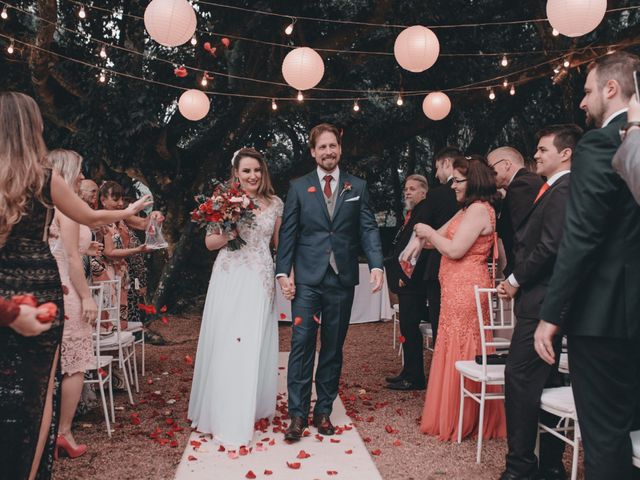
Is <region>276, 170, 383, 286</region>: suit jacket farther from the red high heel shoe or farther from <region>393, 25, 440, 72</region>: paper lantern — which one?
<region>393, 25, 440, 72</region>: paper lantern

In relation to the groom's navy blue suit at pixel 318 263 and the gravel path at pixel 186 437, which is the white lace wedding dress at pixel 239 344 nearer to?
the groom's navy blue suit at pixel 318 263

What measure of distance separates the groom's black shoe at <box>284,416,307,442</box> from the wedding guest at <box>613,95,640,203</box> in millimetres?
2608

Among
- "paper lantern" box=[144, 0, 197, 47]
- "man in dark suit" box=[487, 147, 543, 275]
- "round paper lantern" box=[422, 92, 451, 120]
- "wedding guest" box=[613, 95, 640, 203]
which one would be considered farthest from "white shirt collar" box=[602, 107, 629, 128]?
"round paper lantern" box=[422, 92, 451, 120]

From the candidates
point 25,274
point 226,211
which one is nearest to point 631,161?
point 25,274

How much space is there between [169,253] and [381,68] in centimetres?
505

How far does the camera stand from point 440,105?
686 cm

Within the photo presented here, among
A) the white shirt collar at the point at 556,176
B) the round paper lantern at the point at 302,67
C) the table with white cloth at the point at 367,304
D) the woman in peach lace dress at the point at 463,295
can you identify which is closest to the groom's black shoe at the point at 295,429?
the woman in peach lace dress at the point at 463,295

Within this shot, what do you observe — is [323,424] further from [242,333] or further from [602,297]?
[602,297]

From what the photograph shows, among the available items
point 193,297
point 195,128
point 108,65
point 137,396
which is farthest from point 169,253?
point 137,396

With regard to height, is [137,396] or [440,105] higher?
[440,105]

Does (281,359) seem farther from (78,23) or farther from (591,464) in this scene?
(78,23)

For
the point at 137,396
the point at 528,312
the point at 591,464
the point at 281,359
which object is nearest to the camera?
the point at 591,464

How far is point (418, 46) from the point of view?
517 cm

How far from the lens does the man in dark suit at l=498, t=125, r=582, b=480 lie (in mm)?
2814
